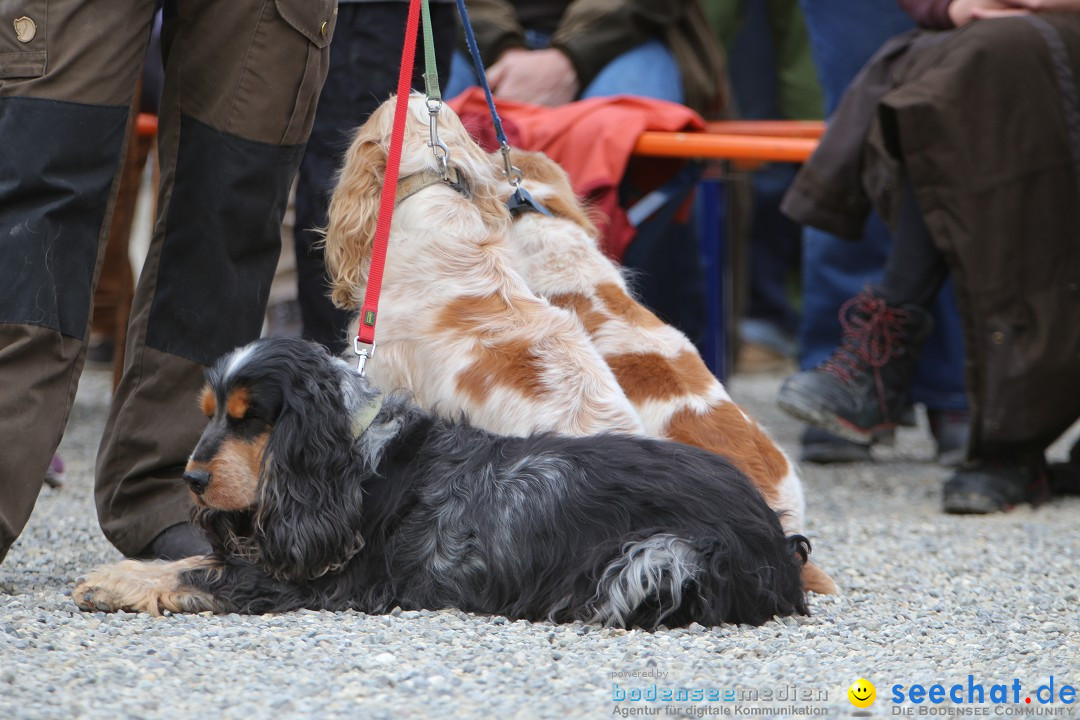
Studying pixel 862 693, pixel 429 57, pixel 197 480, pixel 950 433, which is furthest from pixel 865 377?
pixel 197 480

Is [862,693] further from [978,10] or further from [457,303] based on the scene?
[978,10]

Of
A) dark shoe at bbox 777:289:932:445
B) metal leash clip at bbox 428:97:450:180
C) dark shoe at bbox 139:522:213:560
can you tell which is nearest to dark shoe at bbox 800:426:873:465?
dark shoe at bbox 777:289:932:445

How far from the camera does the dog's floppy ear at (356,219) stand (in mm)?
4070

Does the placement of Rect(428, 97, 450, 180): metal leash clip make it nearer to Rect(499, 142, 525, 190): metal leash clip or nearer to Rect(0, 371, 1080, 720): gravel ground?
Rect(499, 142, 525, 190): metal leash clip

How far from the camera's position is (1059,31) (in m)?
5.06

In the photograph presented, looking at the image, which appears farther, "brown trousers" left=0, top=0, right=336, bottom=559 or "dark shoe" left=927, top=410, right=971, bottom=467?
"dark shoe" left=927, top=410, right=971, bottom=467

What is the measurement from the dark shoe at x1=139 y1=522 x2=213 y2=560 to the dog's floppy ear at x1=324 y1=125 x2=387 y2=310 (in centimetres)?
84

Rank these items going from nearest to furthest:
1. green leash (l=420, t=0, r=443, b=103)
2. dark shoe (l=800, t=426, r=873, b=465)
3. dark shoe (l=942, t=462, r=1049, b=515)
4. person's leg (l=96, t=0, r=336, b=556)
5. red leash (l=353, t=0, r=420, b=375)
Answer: red leash (l=353, t=0, r=420, b=375)
person's leg (l=96, t=0, r=336, b=556)
green leash (l=420, t=0, r=443, b=103)
dark shoe (l=942, t=462, r=1049, b=515)
dark shoe (l=800, t=426, r=873, b=465)

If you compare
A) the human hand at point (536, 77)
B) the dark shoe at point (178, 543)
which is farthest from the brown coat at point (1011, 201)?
the dark shoe at point (178, 543)

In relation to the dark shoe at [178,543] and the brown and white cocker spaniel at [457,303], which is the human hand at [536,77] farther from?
the dark shoe at [178,543]

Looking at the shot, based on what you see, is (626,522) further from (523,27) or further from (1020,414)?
(523,27)

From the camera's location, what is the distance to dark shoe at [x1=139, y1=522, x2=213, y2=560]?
145 inches

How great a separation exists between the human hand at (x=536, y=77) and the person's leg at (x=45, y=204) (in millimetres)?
3204

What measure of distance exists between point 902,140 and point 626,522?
2.64 m
